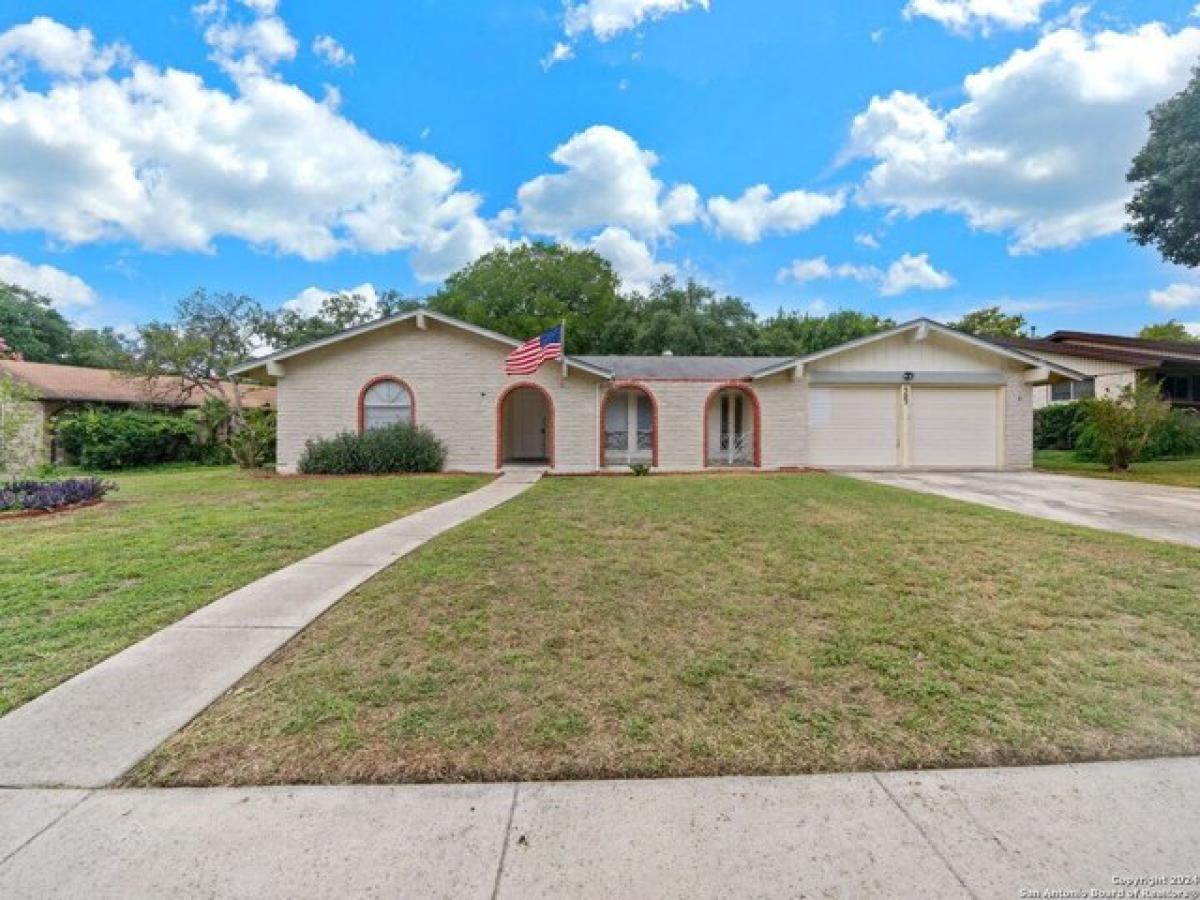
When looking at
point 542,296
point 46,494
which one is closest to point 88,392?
point 46,494

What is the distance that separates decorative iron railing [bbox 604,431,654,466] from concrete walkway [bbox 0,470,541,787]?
12.0 metres

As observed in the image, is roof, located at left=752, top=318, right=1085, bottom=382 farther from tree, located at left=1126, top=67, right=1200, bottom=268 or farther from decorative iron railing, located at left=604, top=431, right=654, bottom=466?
tree, located at left=1126, top=67, right=1200, bottom=268

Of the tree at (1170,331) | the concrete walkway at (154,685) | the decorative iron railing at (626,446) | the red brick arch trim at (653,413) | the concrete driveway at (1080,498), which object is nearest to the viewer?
the concrete walkway at (154,685)

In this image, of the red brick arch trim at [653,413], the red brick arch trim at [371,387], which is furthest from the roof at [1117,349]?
the red brick arch trim at [371,387]

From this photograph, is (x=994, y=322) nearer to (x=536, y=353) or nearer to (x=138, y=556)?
(x=536, y=353)

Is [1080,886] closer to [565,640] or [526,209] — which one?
[565,640]

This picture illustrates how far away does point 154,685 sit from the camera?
3.21 m

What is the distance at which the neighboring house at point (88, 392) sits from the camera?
65.1 feet

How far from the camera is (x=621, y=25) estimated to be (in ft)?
46.3

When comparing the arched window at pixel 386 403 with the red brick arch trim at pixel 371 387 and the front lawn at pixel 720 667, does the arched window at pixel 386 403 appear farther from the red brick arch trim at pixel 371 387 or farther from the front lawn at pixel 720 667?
the front lawn at pixel 720 667

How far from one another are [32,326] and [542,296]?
32.6 metres

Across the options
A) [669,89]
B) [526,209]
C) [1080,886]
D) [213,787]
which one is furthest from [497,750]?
[526,209]

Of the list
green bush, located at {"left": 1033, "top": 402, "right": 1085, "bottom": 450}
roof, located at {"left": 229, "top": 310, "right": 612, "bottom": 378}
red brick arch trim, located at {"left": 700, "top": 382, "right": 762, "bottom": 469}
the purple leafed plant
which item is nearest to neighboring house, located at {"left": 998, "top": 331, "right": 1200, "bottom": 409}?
green bush, located at {"left": 1033, "top": 402, "right": 1085, "bottom": 450}

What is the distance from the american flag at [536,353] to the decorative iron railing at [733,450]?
19.3 feet
